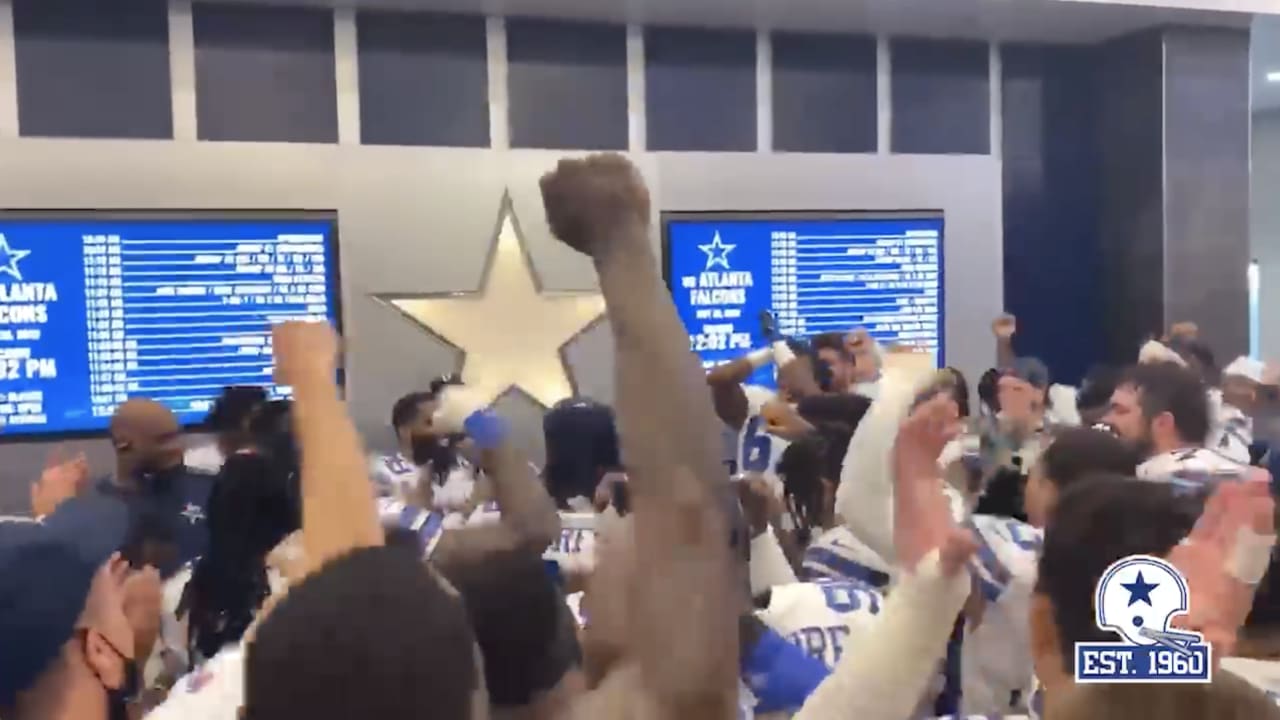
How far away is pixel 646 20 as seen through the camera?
225 inches

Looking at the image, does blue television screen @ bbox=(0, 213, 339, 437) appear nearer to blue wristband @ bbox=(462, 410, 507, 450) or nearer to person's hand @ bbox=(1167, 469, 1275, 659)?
blue wristband @ bbox=(462, 410, 507, 450)

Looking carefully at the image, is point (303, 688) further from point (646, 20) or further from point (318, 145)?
point (646, 20)

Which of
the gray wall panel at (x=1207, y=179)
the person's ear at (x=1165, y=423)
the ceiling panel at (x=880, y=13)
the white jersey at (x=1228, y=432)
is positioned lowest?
the white jersey at (x=1228, y=432)

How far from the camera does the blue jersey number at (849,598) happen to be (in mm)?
1917

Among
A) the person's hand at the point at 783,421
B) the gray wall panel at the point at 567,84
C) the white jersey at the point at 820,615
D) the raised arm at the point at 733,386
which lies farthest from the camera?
the gray wall panel at the point at 567,84

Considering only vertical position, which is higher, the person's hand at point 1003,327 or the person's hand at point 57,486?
the person's hand at point 1003,327

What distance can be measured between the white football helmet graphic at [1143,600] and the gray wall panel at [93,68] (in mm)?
4777

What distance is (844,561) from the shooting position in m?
2.27

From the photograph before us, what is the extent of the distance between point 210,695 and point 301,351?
40cm

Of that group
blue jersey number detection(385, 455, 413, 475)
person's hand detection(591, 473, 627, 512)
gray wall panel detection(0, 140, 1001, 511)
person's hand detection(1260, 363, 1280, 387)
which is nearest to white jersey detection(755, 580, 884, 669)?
person's hand detection(591, 473, 627, 512)

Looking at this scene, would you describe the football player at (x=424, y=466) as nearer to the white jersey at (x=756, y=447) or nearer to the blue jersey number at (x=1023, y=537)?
the white jersey at (x=756, y=447)

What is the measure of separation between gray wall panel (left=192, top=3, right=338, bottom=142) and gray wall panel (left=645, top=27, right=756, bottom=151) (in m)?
1.59

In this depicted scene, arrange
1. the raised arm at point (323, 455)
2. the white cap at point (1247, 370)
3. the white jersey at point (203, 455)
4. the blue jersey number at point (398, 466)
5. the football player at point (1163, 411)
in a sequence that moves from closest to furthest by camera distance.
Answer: the raised arm at point (323, 455) → the football player at point (1163, 411) → the blue jersey number at point (398, 466) → the white jersey at point (203, 455) → the white cap at point (1247, 370)

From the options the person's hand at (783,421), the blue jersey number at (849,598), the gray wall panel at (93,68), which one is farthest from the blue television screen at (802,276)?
the blue jersey number at (849,598)
